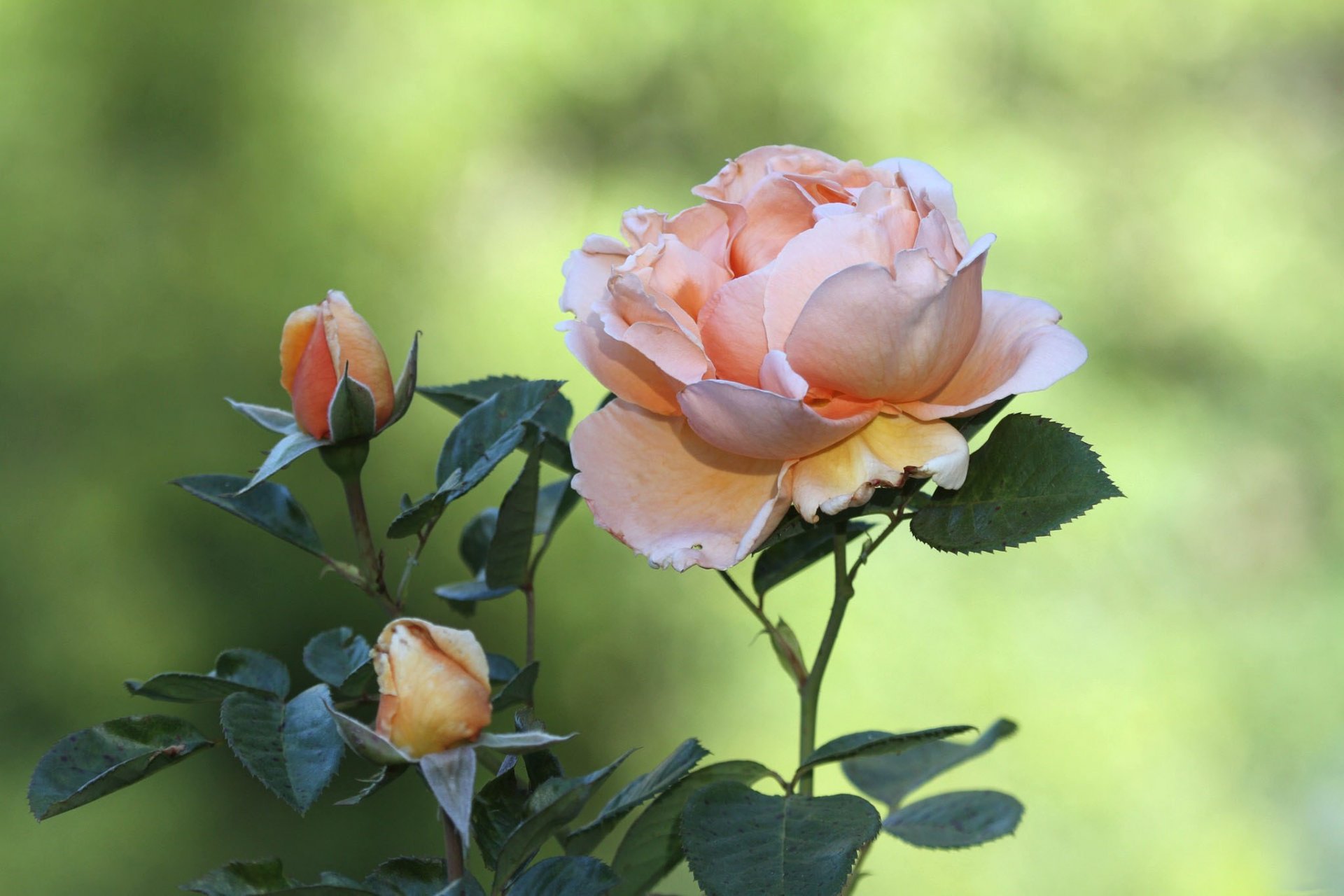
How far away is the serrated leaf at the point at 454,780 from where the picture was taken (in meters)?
0.26

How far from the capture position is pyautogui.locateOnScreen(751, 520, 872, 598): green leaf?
39cm

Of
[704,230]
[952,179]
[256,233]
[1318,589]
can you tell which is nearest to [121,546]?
[256,233]

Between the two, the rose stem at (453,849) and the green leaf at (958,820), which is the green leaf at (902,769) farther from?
the rose stem at (453,849)

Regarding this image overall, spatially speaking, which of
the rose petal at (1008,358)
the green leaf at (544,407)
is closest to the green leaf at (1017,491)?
the rose petal at (1008,358)

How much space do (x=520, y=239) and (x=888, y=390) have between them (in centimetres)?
113

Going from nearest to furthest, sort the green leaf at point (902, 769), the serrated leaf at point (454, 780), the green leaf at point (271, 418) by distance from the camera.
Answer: the serrated leaf at point (454, 780), the green leaf at point (271, 418), the green leaf at point (902, 769)

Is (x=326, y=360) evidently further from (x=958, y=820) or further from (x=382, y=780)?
(x=958, y=820)

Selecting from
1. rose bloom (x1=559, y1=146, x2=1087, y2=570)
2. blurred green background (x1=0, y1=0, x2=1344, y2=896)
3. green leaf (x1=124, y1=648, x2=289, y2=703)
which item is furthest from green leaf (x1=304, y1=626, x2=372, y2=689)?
blurred green background (x1=0, y1=0, x2=1344, y2=896)

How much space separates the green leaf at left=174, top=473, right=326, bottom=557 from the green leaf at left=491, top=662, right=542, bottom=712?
85mm

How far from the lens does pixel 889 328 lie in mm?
280

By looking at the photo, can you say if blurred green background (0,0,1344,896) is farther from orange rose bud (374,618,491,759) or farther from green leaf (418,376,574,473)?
orange rose bud (374,618,491,759)

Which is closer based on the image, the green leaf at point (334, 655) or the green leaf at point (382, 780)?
the green leaf at point (382, 780)

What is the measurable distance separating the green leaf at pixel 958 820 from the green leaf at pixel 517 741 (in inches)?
7.5

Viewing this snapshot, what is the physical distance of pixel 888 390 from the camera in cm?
30
